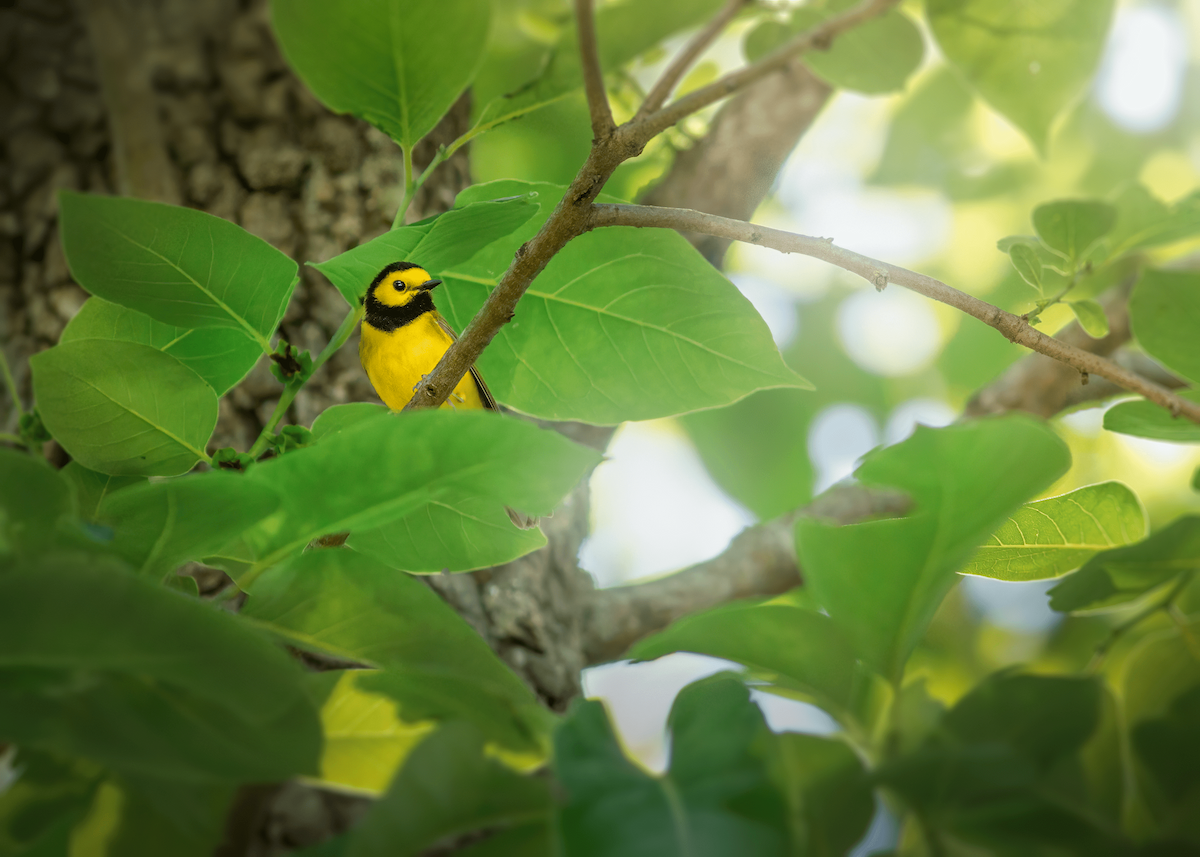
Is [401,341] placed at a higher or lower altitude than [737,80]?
lower

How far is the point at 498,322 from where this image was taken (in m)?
0.65

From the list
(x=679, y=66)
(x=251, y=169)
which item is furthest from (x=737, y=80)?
(x=251, y=169)

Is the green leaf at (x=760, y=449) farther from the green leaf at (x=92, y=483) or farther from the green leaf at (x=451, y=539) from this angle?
the green leaf at (x=92, y=483)

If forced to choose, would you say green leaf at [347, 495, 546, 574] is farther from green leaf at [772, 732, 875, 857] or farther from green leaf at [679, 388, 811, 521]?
green leaf at [679, 388, 811, 521]

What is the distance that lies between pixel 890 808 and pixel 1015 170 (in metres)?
3.02

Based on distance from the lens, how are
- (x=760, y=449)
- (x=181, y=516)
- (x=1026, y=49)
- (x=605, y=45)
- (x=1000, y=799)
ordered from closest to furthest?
(x=1000, y=799)
(x=181, y=516)
(x=605, y=45)
(x=1026, y=49)
(x=760, y=449)

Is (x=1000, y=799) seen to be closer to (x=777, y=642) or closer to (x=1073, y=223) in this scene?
(x=777, y=642)

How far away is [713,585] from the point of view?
1748 millimetres

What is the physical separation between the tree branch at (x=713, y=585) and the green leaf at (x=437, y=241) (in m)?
1.14

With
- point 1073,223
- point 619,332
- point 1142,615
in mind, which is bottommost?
point 1142,615

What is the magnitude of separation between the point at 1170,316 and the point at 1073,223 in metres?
0.13

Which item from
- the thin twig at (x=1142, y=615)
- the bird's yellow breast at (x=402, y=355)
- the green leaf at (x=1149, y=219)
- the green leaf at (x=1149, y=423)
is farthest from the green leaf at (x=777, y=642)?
the bird's yellow breast at (x=402, y=355)

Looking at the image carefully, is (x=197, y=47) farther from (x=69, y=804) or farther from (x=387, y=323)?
(x=69, y=804)

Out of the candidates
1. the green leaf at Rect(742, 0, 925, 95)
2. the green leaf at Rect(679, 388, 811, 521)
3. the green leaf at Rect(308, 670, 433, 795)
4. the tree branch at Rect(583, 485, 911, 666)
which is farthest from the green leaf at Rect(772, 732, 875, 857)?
the green leaf at Rect(679, 388, 811, 521)
